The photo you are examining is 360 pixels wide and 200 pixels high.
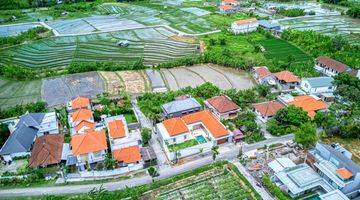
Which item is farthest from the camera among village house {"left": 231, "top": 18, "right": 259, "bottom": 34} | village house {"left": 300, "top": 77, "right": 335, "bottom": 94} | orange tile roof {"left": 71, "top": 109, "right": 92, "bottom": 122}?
village house {"left": 231, "top": 18, "right": 259, "bottom": 34}

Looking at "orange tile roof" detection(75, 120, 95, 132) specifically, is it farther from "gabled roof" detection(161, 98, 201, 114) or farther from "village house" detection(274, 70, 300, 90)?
"village house" detection(274, 70, 300, 90)

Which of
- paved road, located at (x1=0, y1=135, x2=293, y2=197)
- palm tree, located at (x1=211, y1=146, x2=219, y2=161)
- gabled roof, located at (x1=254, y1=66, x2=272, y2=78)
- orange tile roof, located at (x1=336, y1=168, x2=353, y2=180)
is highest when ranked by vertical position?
gabled roof, located at (x1=254, y1=66, x2=272, y2=78)

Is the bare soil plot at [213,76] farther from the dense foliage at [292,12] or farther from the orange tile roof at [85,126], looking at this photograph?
the dense foliage at [292,12]

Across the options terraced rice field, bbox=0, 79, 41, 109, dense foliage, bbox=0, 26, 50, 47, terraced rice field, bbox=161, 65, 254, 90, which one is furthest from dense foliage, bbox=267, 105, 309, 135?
dense foliage, bbox=0, 26, 50, 47

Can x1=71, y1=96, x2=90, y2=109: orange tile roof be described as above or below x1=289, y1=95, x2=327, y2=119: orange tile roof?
above

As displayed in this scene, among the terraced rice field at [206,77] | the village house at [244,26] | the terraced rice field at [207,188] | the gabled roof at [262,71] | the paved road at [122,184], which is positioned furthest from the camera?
the village house at [244,26]

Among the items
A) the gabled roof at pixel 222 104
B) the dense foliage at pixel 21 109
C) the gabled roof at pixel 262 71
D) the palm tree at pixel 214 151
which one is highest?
the gabled roof at pixel 262 71

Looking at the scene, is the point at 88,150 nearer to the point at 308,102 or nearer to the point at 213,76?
the point at 213,76

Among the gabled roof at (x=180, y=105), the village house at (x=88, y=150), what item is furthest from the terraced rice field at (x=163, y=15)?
the village house at (x=88, y=150)

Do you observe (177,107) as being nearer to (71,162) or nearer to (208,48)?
(71,162)
